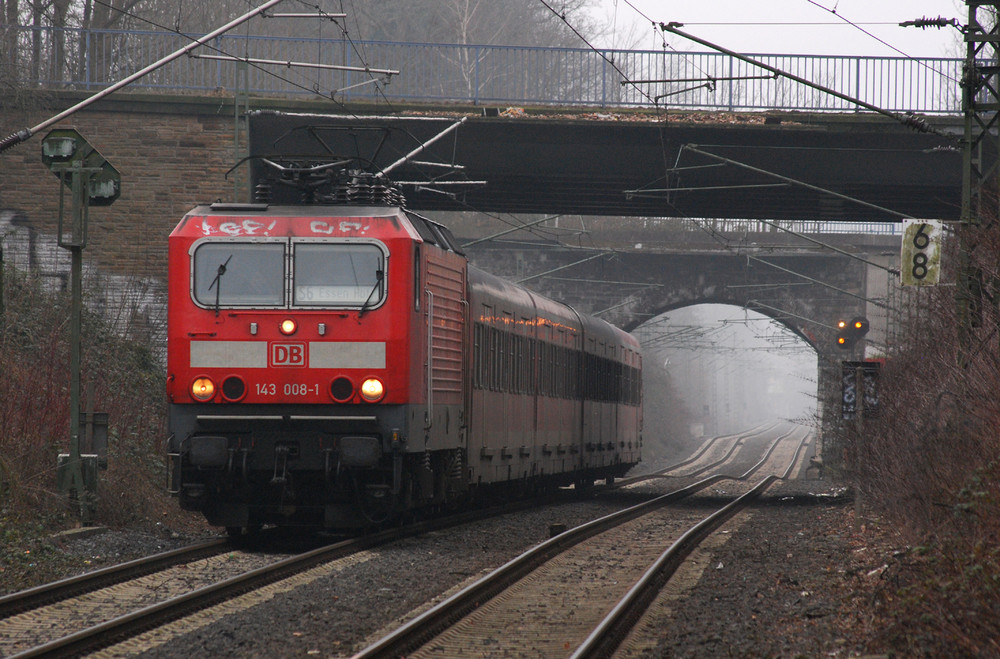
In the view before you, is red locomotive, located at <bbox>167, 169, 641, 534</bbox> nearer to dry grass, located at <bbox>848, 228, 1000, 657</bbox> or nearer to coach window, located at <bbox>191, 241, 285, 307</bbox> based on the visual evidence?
coach window, located at <bbox>191, 241, 285, 307</bbox>

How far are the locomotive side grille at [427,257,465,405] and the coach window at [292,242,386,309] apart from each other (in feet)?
2.82

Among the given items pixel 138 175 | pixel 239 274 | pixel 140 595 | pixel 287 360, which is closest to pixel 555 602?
pixel 140 595

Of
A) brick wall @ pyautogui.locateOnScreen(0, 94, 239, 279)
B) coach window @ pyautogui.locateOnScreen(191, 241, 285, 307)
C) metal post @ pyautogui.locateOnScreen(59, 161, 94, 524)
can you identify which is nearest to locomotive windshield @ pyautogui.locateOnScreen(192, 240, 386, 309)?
coach window @ pyautogui.locateOnScreen(191, 241, 285, 307)

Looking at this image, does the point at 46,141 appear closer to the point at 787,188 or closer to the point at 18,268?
the point at 18,268

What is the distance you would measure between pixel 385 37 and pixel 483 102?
93.0 ft

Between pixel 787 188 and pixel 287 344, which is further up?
pixel 787 188

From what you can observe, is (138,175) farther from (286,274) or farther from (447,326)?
(286,274)

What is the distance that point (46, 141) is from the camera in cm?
1309

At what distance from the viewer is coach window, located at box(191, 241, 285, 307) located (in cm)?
1197

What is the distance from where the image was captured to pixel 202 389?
→ 11.8 m

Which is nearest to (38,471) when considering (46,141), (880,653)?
(46,141)

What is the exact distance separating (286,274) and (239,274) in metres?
0.44

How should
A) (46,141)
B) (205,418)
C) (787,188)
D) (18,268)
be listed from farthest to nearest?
(787,188), (18,268), (46,141), (205,418)

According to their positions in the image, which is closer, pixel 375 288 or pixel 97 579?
pixel 97 579
